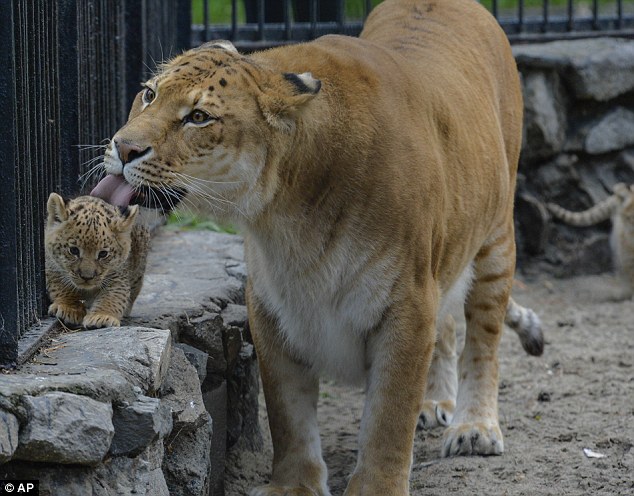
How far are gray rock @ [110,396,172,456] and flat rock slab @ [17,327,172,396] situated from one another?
0.15 meters

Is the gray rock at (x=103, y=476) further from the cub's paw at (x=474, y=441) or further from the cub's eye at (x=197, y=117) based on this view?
the cub's paw at (x=474, y=441)

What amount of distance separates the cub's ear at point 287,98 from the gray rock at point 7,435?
143cm

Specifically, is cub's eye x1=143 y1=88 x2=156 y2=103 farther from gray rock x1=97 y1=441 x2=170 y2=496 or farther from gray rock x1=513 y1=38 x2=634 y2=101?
gray rock x1=513 y1=38 x2=634 y2=101

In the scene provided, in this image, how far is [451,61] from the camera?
5227mm

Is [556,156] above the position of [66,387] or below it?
below

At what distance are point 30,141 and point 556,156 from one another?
18.7ft

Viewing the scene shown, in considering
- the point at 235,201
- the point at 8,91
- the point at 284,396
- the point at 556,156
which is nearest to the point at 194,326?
the point at 284,396

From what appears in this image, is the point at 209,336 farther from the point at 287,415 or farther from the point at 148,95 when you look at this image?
the point at 148,95

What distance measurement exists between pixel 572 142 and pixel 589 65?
2.02ft

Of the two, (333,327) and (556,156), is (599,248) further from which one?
(333,327)

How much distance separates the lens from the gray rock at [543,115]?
28.2 ft

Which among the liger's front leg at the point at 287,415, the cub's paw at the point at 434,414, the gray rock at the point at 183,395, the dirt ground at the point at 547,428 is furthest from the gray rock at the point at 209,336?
the cub's paw at the point at 434,414

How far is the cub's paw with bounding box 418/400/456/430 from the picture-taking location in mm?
5832

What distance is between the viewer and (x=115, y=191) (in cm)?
394
